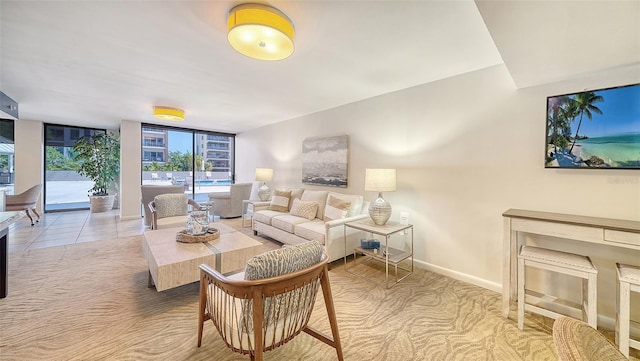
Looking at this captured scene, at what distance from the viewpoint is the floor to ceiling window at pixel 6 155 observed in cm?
564

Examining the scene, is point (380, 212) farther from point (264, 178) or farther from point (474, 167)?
point (264, 178)

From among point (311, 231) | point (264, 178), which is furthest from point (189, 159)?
point (311, 231)

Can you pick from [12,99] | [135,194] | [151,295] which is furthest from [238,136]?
[151,295]

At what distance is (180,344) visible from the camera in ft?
5.97

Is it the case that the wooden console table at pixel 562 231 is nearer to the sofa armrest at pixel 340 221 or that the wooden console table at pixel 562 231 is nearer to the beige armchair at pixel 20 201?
the sofa armrest at pixel 340 221

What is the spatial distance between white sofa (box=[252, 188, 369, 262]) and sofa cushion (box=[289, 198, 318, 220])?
0.17 feet

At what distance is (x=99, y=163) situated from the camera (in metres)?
6.64

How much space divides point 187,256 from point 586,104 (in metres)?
3.79

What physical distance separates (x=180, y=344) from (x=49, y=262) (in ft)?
9.53

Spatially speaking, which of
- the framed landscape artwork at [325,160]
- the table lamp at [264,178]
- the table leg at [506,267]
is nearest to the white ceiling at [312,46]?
the framed landscape artwork at [325,160]

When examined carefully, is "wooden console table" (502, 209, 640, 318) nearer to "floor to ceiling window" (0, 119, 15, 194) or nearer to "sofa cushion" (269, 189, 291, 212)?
"sofa cushion" (269, 189, 291, 212)

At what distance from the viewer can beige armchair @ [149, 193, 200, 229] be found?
12.6 feet

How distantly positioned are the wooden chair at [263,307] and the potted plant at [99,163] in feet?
23.7

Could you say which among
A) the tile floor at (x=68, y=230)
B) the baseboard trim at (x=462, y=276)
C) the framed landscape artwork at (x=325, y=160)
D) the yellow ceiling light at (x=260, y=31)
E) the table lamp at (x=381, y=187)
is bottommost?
the baseboard trim at (x=462, y=276)
